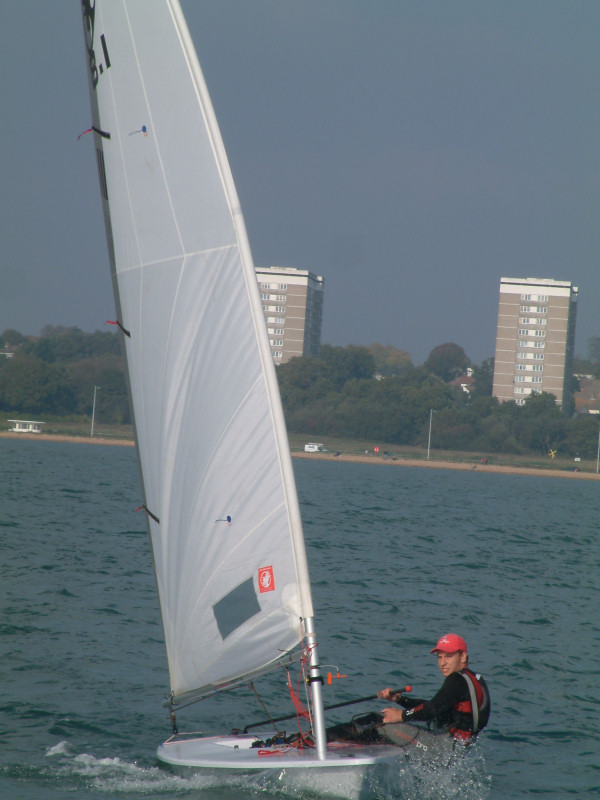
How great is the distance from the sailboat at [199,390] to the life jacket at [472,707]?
0.48 m

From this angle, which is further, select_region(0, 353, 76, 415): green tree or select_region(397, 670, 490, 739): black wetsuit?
select_region(0, 353, 76, 415): green tree

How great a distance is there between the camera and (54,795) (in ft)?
20.7

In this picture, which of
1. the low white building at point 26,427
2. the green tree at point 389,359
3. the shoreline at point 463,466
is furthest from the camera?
the green tree at point 389,359

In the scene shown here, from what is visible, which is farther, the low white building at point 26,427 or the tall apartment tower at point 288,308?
the tall apartment tower at point 288,308

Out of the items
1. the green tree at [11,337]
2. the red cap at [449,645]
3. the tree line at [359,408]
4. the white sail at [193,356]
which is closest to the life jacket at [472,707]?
the red cap at [449,645]

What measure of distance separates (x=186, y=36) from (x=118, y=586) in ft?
35.9

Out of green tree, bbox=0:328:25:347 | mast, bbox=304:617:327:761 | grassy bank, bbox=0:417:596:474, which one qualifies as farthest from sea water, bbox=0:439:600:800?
green tree, bbox=0:328:25:347

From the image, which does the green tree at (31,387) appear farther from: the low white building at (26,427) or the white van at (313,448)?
the white van at (313,448)

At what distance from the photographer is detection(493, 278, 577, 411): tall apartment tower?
394 feet

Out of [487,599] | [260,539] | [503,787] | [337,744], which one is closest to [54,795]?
[337,744]

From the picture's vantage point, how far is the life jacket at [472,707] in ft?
19.6

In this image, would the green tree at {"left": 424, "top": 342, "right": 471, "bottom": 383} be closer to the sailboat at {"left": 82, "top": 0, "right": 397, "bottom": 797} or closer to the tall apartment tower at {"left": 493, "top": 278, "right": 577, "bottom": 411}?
the tall apartment tower at {"left": 493, "top": 278, "right": 577, "bottom": 411}

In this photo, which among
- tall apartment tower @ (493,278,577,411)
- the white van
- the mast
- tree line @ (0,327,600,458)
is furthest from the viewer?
tall apartment tower @ (493,278,577,411)

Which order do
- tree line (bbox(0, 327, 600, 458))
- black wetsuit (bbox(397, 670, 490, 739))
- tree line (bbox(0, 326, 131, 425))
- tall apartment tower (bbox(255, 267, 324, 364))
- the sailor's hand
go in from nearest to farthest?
black wetsuit (bbox(397, 670, 490, 739))
the sailor's hand
tree line (bbox(0, 326, 131, 425))
tree line (bbox(0, 327, 600, 458))
tall apartment tower (bbox(255, 267, 324, 364))
